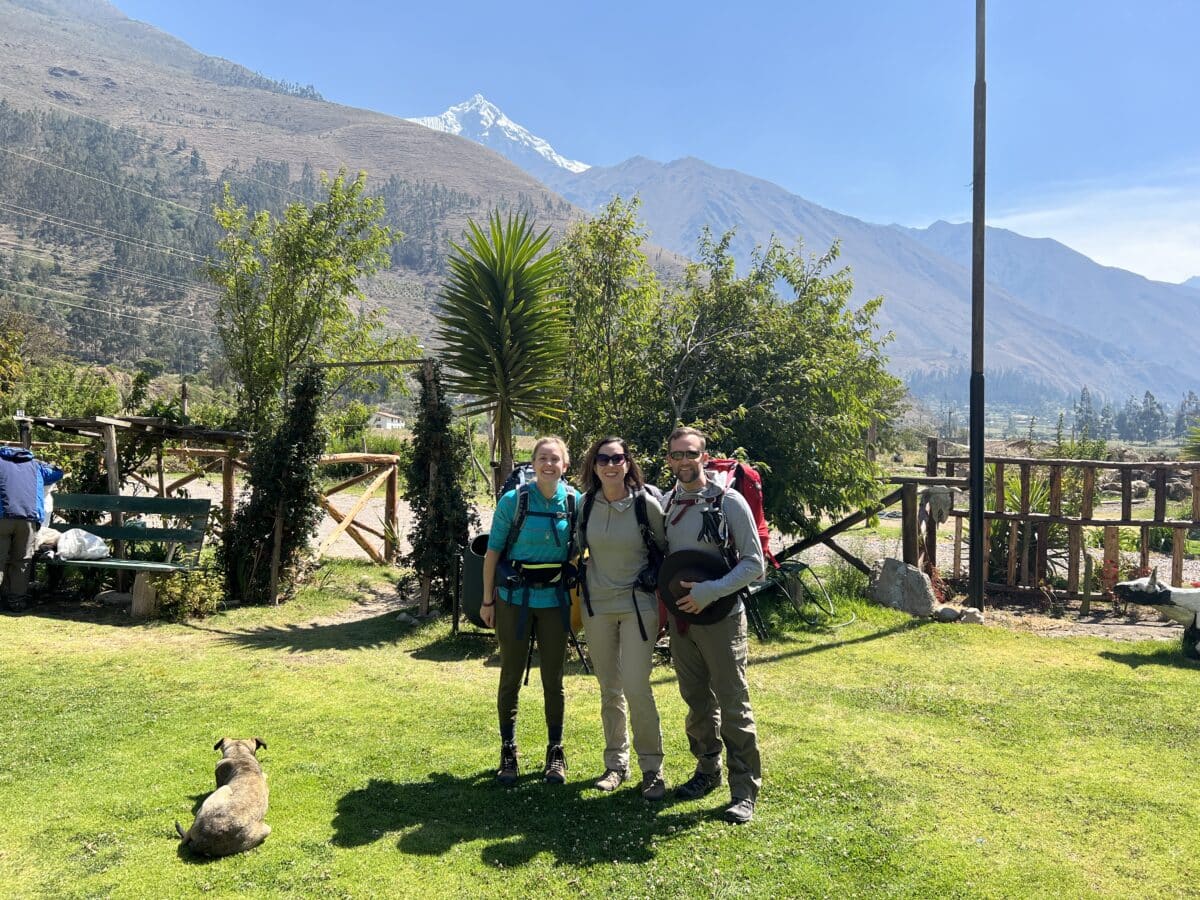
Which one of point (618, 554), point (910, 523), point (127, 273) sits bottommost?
point (910, 523)

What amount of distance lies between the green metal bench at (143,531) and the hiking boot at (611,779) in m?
5.78

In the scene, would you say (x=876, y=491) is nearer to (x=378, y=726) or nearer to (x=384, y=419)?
(x=378, y=726)

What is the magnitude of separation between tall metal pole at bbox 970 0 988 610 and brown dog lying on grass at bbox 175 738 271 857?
8.13 metres

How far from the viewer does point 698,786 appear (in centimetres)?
415

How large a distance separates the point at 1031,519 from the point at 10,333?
20453 mm

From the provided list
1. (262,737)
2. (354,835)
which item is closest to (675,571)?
(354,835)

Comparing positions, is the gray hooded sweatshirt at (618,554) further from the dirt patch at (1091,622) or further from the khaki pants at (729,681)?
the dirt patch at (1091,622)

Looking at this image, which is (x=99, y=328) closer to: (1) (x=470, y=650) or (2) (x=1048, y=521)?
(1) (x=470, y=650)

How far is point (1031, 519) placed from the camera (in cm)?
1046

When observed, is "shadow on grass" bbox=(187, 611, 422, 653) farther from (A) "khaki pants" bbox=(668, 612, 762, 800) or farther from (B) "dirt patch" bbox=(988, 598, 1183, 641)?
(B) "dirt patch" bbox=(988, 598, 1183, 641)

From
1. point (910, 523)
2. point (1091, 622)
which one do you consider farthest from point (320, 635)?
point (1091, 622)

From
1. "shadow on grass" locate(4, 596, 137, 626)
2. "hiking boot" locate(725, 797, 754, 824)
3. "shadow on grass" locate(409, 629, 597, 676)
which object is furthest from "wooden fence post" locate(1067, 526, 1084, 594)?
"shadow on grass" locate(4, 596, 137, 626)

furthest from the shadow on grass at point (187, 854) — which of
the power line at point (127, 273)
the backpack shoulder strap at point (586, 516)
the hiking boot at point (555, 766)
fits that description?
the power line at point (127, 273)

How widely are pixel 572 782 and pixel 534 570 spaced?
1.18 meters
